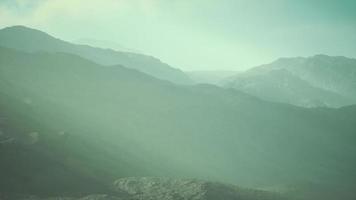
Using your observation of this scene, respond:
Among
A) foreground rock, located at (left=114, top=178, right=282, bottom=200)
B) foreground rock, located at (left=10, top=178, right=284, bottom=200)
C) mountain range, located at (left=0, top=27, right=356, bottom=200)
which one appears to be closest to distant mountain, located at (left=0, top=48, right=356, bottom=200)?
mountain range, located at (left=0, top=27, right=356, bottom=200)

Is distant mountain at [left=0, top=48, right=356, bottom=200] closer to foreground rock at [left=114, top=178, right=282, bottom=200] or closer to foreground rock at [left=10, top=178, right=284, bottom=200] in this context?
foreground rock at [left=10, top=178, right=284, bottom=200]

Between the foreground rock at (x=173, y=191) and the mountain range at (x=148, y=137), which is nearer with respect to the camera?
the foreground rock at (x=173, y=191)

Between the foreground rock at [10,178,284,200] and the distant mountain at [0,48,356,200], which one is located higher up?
the distant mountain at [0,48,356,200]

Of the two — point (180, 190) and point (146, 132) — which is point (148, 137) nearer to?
point (146, 132)

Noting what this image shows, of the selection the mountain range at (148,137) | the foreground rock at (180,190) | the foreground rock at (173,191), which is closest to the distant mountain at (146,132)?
the mountain range at (148,137)

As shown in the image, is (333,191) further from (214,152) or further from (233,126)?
(233,126)

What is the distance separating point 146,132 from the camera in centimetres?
10444

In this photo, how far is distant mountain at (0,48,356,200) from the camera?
58656mm

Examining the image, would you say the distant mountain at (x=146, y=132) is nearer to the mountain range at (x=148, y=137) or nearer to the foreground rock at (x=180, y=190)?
the mountain range at (x=148, y=137)

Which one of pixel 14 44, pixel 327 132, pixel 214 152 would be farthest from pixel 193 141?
pixel 14 44

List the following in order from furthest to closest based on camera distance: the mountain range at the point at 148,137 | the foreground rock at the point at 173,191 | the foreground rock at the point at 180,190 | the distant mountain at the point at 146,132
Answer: the distant mountain at the point at 146,132
the mountain range at the point at 148,137
the foreground rock at the point at 180,190
the foreground rock at the point at 173,191

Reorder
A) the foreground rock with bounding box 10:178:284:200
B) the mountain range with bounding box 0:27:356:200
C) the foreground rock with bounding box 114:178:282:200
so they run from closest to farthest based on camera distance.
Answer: the foreground rock with bounding box 10:178:284:200 < the foreground rock with bounding box 114:178:282:200 < the mountain range with bounding box 0:27:356:200

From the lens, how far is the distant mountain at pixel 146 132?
5866cm

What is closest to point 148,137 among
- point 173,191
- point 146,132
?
point 146,132
